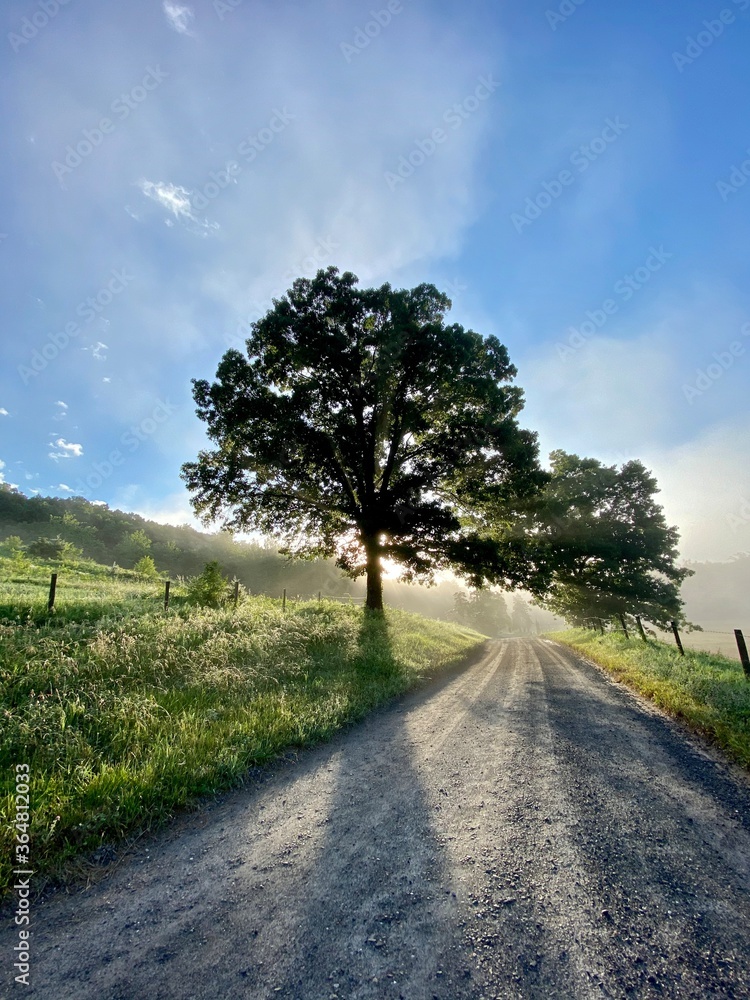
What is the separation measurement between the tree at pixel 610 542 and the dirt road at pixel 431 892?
794 inches

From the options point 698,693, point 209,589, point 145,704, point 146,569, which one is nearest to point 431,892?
point 145,704

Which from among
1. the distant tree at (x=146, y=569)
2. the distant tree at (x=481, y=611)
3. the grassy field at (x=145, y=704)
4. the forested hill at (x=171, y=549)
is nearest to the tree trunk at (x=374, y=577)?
the grassy field at (x=145, y=704)

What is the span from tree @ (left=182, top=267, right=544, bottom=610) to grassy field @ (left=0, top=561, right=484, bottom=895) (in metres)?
6.39

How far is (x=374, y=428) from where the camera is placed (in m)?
16.8

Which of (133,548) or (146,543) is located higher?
(146,543)

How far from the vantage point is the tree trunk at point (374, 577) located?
1725 cm

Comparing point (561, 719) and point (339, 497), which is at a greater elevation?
point (339, 497)

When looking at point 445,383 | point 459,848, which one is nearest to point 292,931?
point 459,848

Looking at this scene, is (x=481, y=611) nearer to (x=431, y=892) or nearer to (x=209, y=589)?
(x=209, y=589)

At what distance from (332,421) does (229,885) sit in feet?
48.9

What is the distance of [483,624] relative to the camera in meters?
86.7

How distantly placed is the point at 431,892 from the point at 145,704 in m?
4.45

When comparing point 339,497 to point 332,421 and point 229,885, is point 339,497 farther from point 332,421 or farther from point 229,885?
point 229,885

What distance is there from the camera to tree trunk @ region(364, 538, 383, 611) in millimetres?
17250
